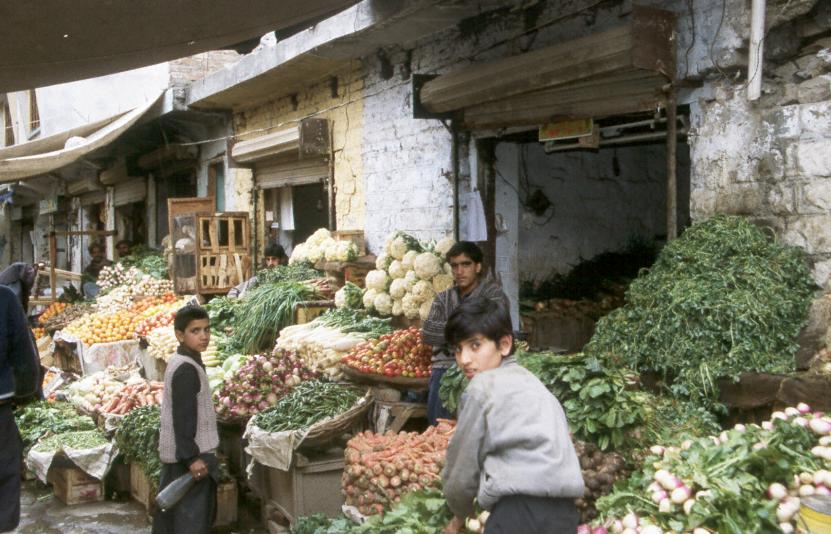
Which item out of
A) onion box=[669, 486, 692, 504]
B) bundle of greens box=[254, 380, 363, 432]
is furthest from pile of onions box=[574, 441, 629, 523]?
bundle of greens box=[254, 380, 363, 432]

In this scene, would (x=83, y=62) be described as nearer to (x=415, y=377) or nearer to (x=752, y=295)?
(x=415, y=377)

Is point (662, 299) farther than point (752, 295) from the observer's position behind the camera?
Yes

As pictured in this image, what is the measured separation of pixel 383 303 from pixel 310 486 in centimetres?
228

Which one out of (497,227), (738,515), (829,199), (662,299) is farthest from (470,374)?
(497,227)

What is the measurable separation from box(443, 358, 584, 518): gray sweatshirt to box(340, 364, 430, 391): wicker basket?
3083 mm

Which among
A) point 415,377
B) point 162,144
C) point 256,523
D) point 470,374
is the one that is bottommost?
point 256,523

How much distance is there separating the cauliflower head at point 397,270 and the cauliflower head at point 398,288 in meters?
0.06

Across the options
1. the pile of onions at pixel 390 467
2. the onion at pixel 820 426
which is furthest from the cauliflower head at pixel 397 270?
the onion at pixel 820 426

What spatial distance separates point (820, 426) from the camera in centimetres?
372

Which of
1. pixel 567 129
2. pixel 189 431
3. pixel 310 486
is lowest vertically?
pixel 310 486

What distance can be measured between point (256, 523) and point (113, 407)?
2402mm

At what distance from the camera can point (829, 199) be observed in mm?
4586

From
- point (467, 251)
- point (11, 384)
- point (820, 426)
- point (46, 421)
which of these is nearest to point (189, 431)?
point (11, 384)

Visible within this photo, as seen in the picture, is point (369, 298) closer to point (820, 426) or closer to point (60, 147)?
point (820, 426)
